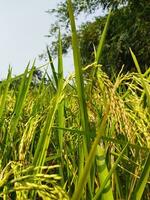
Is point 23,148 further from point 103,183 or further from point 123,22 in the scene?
point 123,22

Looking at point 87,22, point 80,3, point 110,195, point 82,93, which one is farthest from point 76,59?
point 87,22

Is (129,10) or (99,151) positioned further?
(129,10)

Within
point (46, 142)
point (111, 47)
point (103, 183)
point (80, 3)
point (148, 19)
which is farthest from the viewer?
point (80, 3)

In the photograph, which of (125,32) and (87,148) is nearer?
(87,148)

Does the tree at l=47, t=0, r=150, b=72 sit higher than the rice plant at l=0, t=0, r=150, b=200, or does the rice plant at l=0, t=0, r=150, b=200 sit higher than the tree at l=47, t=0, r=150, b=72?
the tree at l=47, t=0, r=150, b=72

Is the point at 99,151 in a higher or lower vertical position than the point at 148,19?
lower

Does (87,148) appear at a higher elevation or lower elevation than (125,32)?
lower

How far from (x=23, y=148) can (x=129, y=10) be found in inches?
533

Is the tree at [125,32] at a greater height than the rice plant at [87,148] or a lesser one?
greater

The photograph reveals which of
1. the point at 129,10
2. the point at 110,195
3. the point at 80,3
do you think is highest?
the point at 80,3

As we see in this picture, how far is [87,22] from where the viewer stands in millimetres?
17406

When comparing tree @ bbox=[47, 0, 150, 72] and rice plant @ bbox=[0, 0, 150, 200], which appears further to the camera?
tree @ bbox=[47, 0, 150, 72]

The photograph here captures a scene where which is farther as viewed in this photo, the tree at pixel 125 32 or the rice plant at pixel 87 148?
the tree at pixel 125 32

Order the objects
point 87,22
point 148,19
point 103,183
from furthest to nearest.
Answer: point 87,22 < point 148,19 < point 103,183
